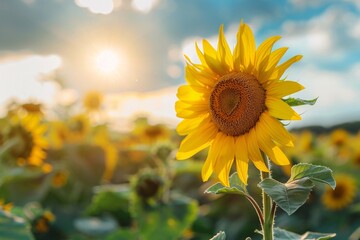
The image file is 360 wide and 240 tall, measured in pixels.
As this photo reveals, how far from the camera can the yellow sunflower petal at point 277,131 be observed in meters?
1.68

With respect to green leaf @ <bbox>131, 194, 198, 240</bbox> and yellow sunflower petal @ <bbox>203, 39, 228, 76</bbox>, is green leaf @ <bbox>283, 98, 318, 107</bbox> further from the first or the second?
green leaf @ <bbox>131, 194, 198, 240</bbox>

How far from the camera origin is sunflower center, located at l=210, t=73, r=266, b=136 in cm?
184

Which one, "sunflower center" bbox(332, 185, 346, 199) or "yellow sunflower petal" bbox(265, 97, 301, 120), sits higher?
"yellow sunflower petal" bbox(265, 97, 301, 120)

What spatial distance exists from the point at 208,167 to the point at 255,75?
31cm

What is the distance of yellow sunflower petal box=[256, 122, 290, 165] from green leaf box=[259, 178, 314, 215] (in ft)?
0.41

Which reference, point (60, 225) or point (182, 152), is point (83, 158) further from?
point (182, 152)

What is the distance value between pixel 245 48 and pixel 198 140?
0.32 metres

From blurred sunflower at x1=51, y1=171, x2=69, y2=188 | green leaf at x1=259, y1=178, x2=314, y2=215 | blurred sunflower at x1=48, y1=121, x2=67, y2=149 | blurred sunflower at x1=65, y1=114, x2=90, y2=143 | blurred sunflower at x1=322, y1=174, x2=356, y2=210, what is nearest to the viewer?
green leaf at x1=259, y1=178, x2=314, y2=215

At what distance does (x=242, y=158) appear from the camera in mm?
1801

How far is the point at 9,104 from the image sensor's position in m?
5.59

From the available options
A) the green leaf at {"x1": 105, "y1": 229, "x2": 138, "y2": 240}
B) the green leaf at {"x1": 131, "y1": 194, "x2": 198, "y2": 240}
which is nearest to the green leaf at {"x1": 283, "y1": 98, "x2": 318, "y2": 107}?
the green leaf at {"x1": 131, "y1": 194, "x2": 198, "y2": 240}

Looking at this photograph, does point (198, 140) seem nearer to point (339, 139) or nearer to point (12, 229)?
point (12, 229)

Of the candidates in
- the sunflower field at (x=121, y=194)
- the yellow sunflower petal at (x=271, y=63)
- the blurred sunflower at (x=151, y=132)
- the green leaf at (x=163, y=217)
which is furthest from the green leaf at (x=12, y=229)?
the blurred sunflower at (x=151, y=132)

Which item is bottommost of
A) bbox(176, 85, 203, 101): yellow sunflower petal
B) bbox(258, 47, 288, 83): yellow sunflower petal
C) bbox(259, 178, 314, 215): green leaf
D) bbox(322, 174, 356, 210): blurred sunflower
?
bbox(322, 174, 356, 210): blurred sunflower
